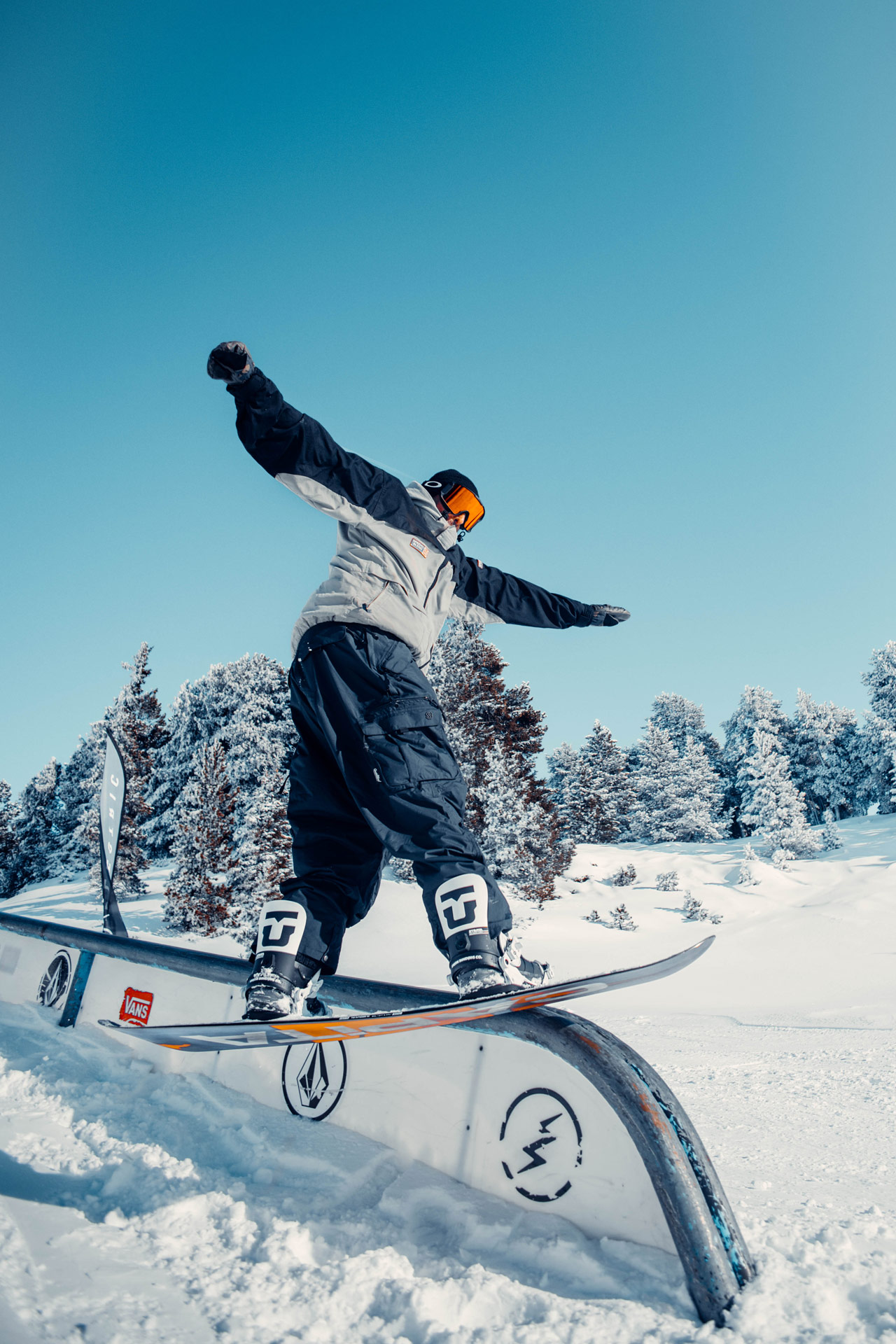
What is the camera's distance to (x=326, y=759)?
2367 mm

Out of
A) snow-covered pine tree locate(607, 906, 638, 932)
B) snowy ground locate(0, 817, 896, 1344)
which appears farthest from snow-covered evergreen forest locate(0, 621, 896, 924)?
snowy ground locate(0, 817, 896, 1344)

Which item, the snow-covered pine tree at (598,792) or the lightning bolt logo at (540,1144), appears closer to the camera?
the lightning bolt logo at (540,1144)

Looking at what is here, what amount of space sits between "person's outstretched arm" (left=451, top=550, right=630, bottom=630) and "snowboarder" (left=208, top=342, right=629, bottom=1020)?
0.45 ft

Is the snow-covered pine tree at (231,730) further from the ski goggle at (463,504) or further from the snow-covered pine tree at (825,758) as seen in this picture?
the snow-covered pine tree at (825,758)

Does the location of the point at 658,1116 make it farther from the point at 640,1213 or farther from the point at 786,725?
the point at 786,725

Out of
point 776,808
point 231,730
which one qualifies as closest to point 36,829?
point 231,730

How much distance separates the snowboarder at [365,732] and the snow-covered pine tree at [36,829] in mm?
35313

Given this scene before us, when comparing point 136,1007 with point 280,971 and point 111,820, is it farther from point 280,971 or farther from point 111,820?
point 111,820

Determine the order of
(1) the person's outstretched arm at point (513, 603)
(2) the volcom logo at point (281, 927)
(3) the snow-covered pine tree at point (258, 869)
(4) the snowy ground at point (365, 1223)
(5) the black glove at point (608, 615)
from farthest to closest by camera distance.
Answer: (3) the snow-covered pine tree at point (258, 869) < (5) the black glove at point (608, 615) < (1) the person's outstretched arm at point (513, 603) < (2) the volcom logo at point (281, 927) < (4) the snowy ground at point (365, 1223)

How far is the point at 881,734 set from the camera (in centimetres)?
3288

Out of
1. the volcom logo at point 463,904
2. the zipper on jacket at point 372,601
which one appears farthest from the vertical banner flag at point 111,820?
the volcom logo at point 463,904

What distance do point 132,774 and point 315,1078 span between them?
70.7 feet

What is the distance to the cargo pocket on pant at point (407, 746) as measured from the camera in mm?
2010

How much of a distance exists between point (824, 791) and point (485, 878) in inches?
1592
